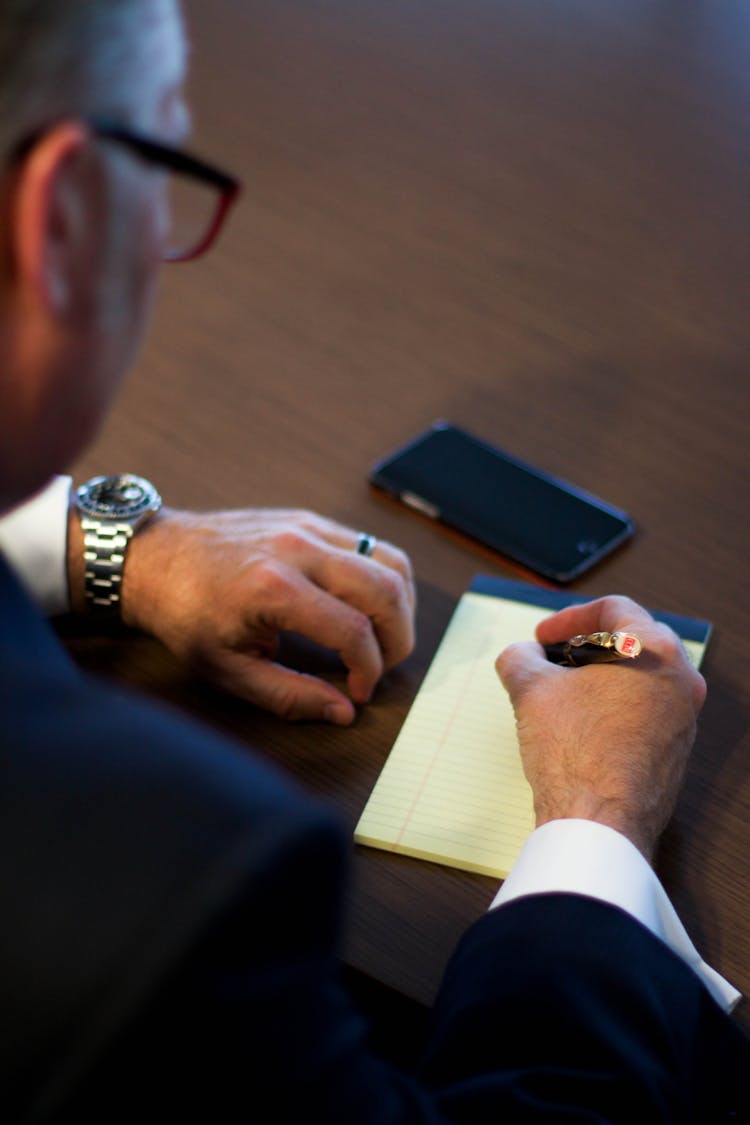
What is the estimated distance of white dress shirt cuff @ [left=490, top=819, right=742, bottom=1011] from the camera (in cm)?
83

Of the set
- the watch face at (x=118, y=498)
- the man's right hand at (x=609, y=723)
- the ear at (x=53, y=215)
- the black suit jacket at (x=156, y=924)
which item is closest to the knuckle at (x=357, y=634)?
the man's right hand at (x=609, y=723)

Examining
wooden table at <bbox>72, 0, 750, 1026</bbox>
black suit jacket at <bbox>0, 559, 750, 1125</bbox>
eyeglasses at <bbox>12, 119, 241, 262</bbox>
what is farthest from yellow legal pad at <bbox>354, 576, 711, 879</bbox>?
eyeglasses at <bbox>12, 119, 241, 262</bbox>

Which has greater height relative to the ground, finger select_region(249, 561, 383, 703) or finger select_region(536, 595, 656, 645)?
finger select_region(536, 595, 656, 645)

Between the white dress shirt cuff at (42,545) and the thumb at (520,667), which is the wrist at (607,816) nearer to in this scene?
the thumb at (520,667)

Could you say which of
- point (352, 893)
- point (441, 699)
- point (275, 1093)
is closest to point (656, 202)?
point (441, 699)

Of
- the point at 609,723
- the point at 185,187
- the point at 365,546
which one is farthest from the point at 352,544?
the point at 185,187

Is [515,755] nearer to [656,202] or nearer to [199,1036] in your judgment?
[199,1036]

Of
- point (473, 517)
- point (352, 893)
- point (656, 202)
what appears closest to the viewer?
point (352, 893)

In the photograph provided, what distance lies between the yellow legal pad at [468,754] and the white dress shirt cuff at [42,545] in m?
0.31

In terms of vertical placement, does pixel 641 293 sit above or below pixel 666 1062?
above

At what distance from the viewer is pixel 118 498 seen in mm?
1143

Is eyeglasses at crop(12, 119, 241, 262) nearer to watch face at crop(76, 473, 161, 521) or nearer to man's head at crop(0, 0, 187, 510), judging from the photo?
man's head at crop(0, 0, 187, 510)

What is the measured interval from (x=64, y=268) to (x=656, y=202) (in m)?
1.16

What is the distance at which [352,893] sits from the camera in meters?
0.89
